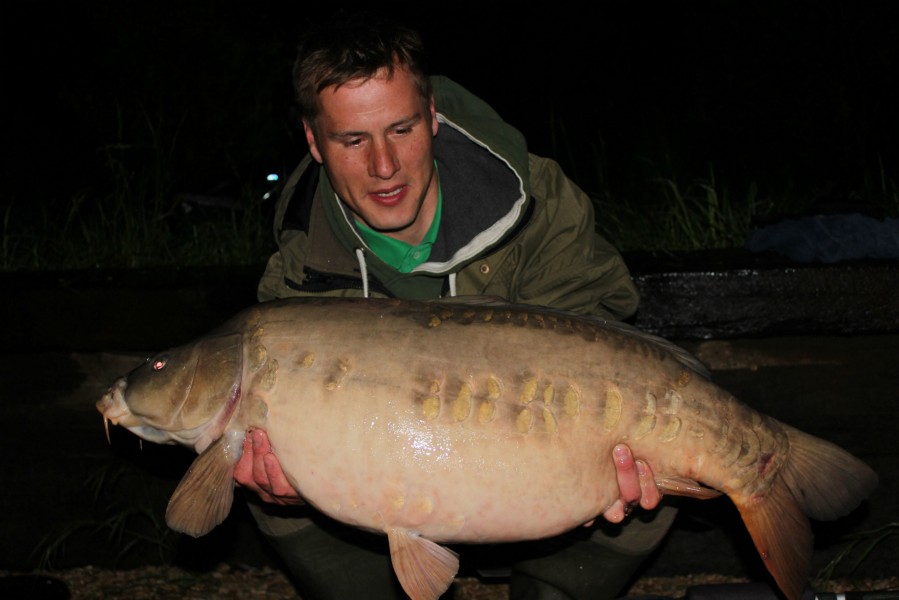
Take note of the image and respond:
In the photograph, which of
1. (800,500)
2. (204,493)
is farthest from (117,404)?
(800,500)

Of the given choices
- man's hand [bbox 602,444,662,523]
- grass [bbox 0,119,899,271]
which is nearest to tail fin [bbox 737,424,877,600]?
man's hand [bbox 602,444,662,523]

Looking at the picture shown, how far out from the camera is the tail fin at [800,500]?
204cm

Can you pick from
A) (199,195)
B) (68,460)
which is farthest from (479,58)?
(68,460)

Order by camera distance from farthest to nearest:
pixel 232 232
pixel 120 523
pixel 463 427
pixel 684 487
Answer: pixel 232 232 → pixel 120 523 → pixel 684 487 → pixel 463 427

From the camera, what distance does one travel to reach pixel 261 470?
208 cm

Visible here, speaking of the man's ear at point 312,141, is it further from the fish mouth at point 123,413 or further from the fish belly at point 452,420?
the fish mouth at point 123,413

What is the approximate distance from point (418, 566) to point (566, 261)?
3.04 feet

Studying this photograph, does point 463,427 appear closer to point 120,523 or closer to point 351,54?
point 351,54

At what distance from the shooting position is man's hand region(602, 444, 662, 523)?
2.00 metres

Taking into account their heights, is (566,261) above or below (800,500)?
above

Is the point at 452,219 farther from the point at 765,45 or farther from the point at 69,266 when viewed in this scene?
the point at 765,45

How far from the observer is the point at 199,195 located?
15.3ft

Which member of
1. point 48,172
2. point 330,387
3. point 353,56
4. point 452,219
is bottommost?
point 48,172

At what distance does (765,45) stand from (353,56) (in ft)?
16.8
